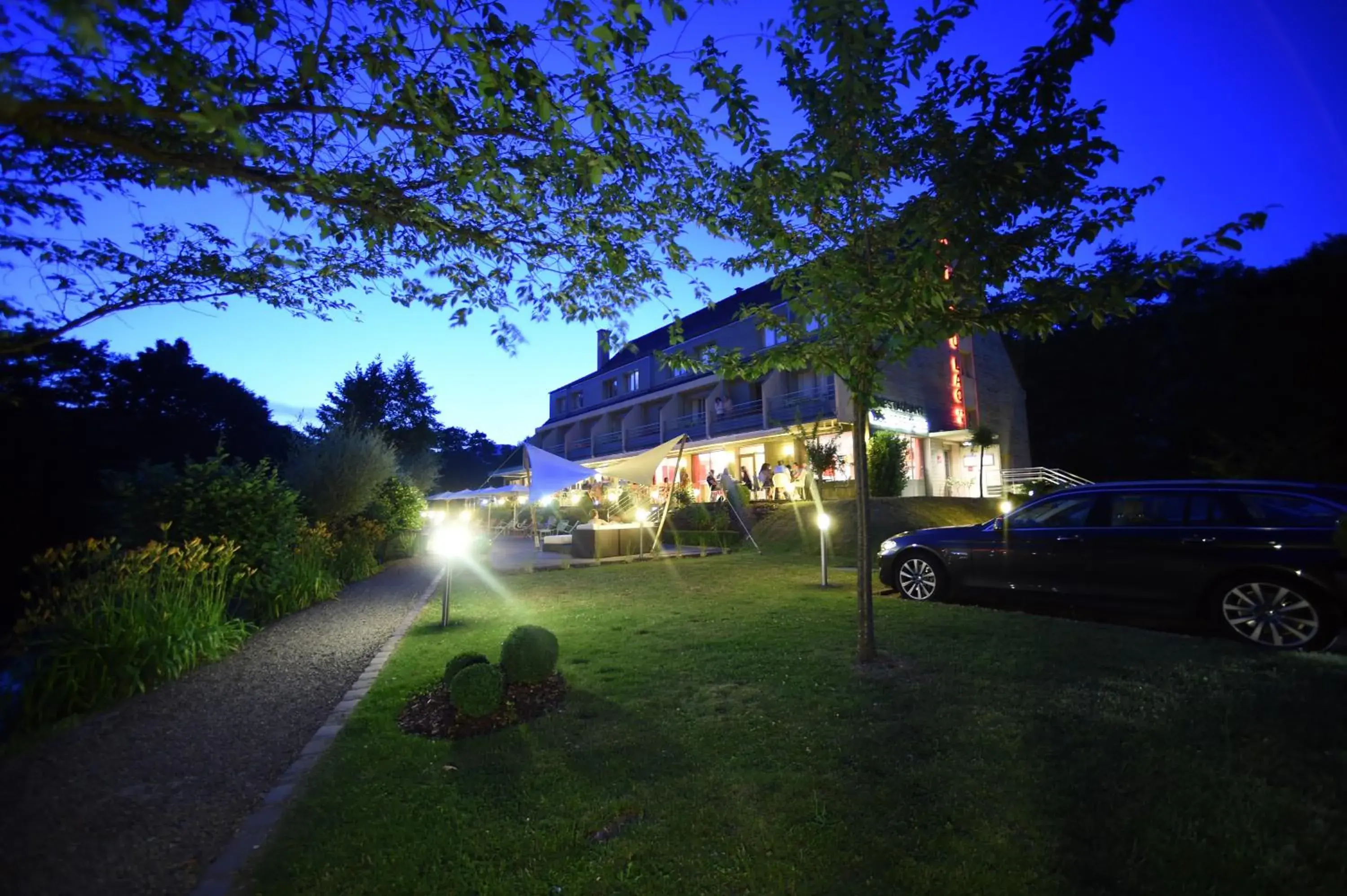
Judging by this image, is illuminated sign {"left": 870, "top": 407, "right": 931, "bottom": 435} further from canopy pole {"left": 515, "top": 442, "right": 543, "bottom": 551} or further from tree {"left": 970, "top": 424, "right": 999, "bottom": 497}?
canopy pole {"left": 515, "top": 442, "right": 543, "bottom": 551}

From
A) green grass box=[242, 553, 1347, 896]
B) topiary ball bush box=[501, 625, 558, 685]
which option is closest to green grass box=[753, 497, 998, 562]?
green grass box=[242, 553, 1347, 896]

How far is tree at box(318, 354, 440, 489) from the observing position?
35281mm

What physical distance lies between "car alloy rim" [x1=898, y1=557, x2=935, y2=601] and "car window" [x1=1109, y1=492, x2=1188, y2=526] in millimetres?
2050

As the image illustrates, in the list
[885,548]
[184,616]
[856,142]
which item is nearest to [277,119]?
[856,142]

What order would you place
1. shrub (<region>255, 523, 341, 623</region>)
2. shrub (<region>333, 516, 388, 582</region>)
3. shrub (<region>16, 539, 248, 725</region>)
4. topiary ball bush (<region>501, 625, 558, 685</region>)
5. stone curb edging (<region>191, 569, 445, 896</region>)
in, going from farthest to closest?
1. shrub (<region>333, 516, 388, 582</region>)
2. shrub (<region>255, 523, 341, 623</region>)
3. shrub (<region>16, 539, 248, 725</region>)
4. topiary ball bush (<region>501, 625, 558, 685</region>)
5. stone curb edging (<region>191, 569, 445, 896</region>)

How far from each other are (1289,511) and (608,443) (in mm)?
29595

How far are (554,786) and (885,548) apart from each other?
631cm

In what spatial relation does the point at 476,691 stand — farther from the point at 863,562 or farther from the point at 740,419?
the point at 740,419

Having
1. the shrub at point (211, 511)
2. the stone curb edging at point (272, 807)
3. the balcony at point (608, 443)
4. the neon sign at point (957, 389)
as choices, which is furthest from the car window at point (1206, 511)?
the balcony at point (608, 443)

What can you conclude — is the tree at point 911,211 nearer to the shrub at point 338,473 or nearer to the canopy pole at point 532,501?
the canopy pole at point 532,501

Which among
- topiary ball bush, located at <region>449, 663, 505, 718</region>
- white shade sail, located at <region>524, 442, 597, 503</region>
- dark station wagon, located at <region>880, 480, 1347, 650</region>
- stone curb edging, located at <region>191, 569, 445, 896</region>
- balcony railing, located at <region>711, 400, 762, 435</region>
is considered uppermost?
balcony railing, located at <region>711, 400, 762, 435</region>

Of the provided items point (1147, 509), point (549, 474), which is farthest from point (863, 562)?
point (549, 474)

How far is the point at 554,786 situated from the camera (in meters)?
3.12

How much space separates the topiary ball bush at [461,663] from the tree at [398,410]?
28694 millimetres
